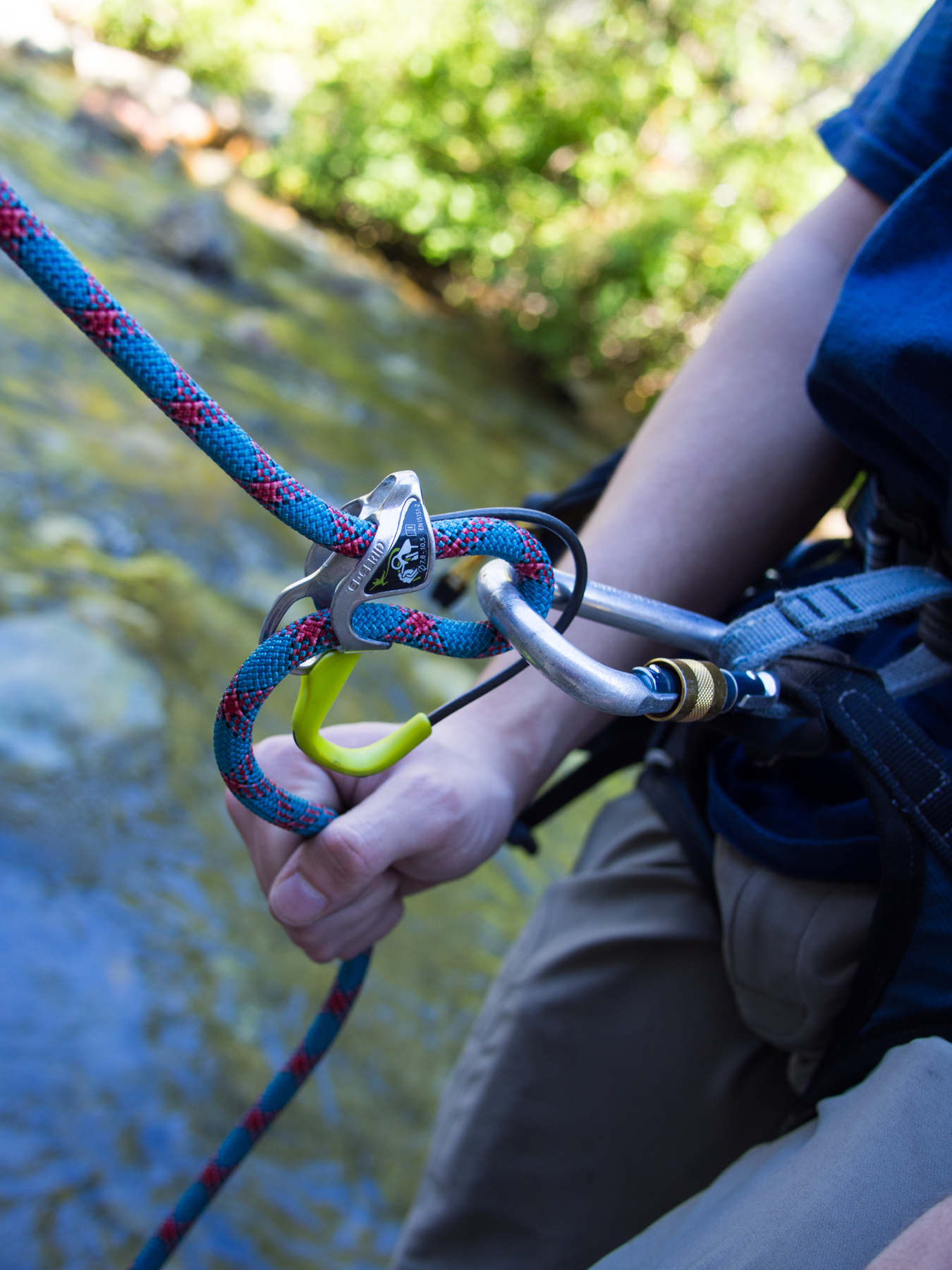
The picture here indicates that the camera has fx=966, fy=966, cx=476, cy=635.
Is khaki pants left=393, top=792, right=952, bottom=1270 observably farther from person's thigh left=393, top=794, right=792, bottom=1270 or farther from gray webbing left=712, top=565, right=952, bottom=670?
gray webbing left=712, top=565, right=952, bottom=670

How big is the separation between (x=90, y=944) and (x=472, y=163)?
23.0 ft

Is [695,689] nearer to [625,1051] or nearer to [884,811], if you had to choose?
[884,811]

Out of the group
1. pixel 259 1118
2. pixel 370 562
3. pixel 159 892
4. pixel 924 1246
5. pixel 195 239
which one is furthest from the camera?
pixel 195 239

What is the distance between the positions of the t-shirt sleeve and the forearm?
3 centimetres

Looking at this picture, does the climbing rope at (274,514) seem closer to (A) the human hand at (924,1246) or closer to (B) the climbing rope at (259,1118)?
(B) the climbing rope at (259,1118)

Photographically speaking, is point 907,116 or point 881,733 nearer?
point 881,733

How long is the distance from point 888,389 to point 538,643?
36cm

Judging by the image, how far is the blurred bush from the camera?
623cm

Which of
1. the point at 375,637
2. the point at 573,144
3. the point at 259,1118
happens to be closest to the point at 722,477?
the point at 375,637

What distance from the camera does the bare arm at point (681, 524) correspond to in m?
0.78

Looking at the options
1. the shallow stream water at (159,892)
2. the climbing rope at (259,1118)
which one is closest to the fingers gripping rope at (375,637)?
the climbing rope at (259,1118)

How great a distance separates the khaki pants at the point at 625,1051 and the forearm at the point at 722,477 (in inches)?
7.5

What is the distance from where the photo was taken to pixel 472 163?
7.29m

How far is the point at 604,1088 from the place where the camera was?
0.94 m
